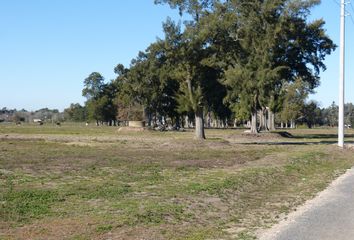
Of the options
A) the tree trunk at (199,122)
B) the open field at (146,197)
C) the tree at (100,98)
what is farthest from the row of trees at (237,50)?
the tree at (100,98)

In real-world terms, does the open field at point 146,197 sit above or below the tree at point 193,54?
below

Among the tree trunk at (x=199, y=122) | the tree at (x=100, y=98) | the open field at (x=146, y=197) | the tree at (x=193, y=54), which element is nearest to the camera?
the open field at (x=146, y=197)

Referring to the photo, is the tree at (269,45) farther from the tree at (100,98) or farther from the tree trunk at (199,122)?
the tree at (100,98)

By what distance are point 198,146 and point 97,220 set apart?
91.4 ft

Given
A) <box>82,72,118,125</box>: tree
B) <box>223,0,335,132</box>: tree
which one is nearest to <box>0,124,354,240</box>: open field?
<box>223,0,335,132</box>: tree

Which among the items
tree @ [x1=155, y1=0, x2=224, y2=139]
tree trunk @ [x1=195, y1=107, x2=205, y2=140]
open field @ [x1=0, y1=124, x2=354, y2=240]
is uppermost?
tree @ [x1=155, y1=0, x2=224, y2=139]

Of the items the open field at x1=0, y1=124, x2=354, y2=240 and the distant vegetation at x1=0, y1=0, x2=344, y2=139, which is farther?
the distant vegetation at x1=0, y1=0, x2=344, y2=139

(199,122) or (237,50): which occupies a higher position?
(237,50)

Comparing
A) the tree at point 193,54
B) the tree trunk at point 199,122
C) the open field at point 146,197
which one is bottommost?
the open field at point 146,197

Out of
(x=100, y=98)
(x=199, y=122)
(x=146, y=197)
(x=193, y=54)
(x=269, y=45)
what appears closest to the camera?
(x=146, y=197)

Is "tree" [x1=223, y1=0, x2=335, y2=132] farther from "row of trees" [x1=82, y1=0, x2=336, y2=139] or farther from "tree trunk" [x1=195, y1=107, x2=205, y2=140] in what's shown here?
"tree trunk" [x1=195, y1=107, x2=205, y2=140]

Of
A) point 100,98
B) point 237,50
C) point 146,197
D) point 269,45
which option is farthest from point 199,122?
point 100,98

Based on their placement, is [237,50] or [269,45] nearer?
[237,50]

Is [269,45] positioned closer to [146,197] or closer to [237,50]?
[237,50]
